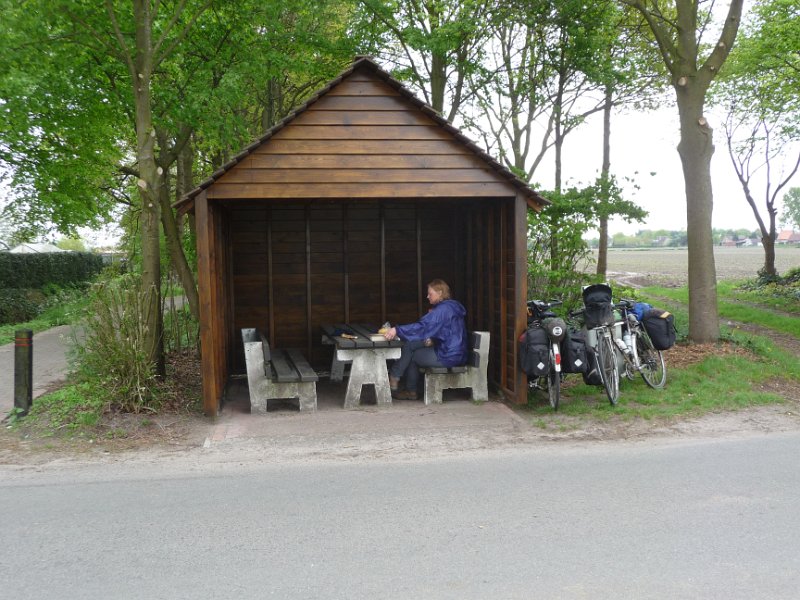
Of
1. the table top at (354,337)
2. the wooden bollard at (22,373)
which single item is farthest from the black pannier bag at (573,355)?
the wooden bollard at (22,373)

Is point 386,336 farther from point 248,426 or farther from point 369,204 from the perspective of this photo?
point 369,204

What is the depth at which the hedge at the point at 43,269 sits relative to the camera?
20.3 meters

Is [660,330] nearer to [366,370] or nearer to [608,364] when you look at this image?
[608,364]

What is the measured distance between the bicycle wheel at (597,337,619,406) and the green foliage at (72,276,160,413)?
4.81m

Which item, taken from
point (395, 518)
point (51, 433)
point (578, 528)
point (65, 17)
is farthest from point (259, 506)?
point (65, 17)

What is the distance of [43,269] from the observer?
2211 cm

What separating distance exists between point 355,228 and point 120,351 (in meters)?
3.77

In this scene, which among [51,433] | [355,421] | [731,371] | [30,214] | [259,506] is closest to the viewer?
[259,506]

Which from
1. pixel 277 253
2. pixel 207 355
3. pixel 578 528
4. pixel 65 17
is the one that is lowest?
pixel 578 528

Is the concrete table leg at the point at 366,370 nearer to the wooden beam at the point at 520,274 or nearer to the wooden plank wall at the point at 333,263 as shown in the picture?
the wooden beam at the point at 520,274

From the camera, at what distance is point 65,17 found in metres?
8.56

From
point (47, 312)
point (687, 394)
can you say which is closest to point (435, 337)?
point (687, 394)

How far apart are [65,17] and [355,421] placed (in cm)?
585

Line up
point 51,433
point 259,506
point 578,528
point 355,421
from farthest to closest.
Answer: point 355,421
point 51,433
point 259,506
point 578,528
